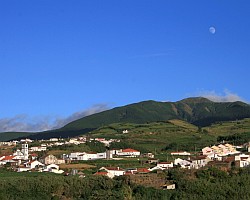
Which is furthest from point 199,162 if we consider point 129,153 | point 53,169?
point 129,153

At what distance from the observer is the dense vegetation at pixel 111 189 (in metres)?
39.9

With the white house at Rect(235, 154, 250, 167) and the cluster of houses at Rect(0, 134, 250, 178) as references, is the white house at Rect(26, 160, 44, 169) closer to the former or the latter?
the cluster of houses at Rect(0, 134, 250, 178)

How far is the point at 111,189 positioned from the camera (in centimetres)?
4144

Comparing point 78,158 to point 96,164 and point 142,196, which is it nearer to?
point 96,164

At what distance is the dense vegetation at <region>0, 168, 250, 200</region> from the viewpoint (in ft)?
131

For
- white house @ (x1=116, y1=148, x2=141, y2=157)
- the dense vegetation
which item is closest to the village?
white house @ (x1=116, y1=148, x2=141, y2=157)

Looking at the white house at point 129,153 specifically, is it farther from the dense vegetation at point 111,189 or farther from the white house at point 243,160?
the dense vegetation at point 111,189

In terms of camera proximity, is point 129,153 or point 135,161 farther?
point 129,153

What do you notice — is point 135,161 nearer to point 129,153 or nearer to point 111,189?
point 129,153

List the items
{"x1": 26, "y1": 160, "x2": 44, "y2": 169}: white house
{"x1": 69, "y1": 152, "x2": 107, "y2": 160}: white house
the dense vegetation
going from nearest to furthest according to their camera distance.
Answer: the dense vegetation → {"x1": 26, "y1": 160, "x2": 44, "y2": 169}: white house → {"x1": 69, "y1": 152, "x2": 107, "y2": 160}: white house

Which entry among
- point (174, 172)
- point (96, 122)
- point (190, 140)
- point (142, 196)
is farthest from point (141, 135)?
point (96, 122)

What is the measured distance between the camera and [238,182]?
4253 centimetres

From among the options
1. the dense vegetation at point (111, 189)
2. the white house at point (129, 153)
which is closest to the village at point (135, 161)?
the white house at point (129, 153)

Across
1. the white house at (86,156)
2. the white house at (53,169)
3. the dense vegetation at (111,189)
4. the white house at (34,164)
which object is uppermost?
the white house at (86,156)
